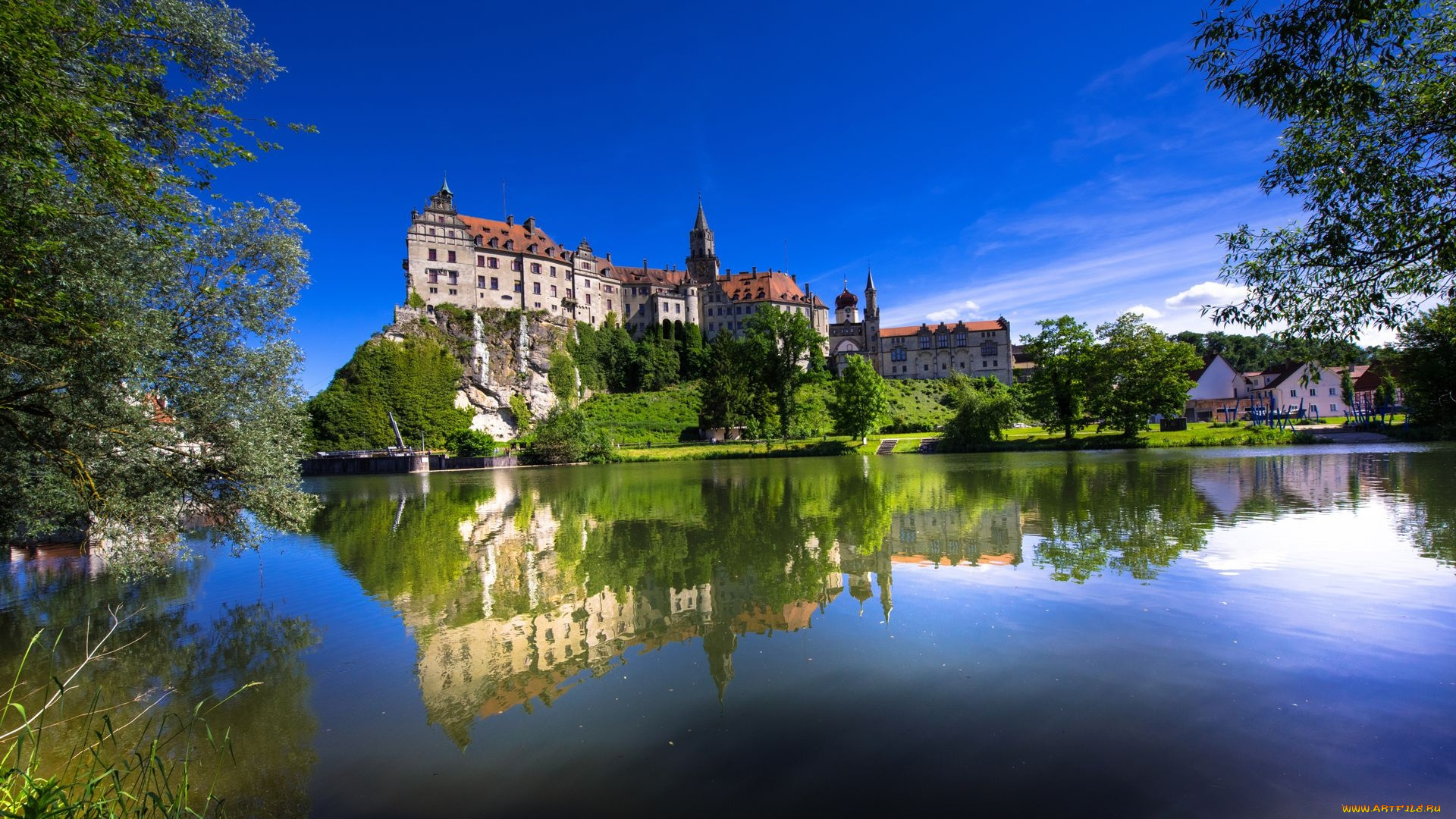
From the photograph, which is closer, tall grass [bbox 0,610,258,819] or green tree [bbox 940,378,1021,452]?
tall grass [bbox 0,610,258,819]

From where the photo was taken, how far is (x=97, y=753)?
5758 millimetres

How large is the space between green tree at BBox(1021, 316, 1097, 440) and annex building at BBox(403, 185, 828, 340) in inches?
1705

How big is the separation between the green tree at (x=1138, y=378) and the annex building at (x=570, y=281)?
48.2 metres

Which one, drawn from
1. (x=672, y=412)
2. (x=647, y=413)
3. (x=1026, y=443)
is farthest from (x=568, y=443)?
(x=1026, y=443)

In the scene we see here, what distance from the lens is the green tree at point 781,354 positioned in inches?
2685

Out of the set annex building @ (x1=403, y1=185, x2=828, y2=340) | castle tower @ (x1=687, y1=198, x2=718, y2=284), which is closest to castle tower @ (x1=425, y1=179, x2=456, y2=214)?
annex building @ (x1=403, y1=185, x2=828, y2=340)

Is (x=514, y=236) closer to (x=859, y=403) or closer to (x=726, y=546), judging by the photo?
(x=859, y=403)

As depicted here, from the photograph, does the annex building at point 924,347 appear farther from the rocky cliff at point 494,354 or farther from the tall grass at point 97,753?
the tall grass at point 97,753

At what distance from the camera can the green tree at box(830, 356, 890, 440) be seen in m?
59.0

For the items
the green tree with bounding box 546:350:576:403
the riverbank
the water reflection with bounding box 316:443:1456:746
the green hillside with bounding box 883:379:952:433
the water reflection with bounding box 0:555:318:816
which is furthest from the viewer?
the green tree with bounding box 546:350:576:403

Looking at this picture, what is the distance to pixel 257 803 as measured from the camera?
211 inches

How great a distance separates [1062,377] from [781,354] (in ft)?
99.7

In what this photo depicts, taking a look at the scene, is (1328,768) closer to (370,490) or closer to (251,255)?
(251,255)

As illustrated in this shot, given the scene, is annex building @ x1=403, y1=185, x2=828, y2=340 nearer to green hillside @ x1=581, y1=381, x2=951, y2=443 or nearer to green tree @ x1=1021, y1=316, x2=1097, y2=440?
green hillside @ x1=581, y1=381, x2=951, y2=443
